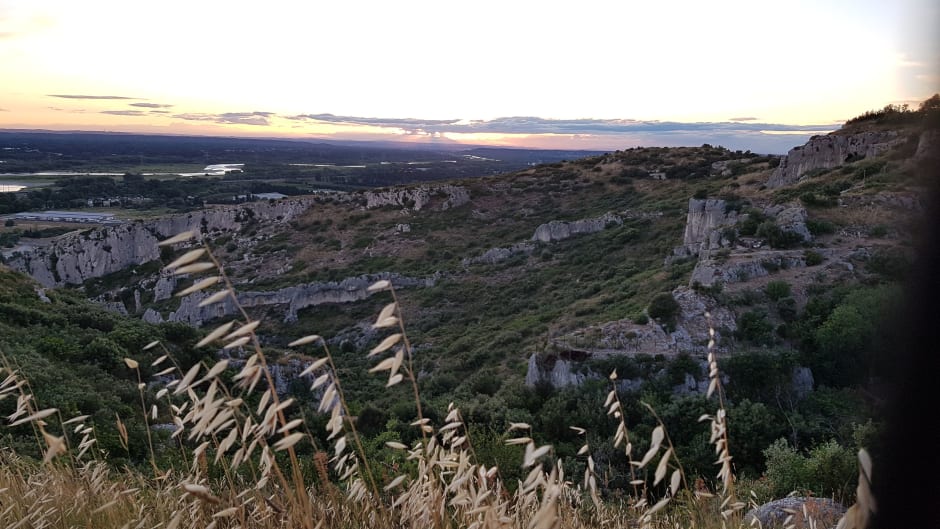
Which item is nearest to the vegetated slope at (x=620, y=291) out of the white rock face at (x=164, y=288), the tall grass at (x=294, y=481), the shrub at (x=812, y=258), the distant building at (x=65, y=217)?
the shrub at (x=812, y=258)

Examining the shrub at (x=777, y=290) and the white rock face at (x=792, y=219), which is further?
the white rock face at (x=792, y=219)

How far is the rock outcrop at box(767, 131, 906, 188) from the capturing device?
25.6m

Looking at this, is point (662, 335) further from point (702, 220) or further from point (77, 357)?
point (702, 220)

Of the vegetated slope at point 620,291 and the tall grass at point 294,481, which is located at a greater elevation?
the tall grass at point 294,481

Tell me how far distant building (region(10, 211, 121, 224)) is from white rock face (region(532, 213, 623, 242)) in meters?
53.2

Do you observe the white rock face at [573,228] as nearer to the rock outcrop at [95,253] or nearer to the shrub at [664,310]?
the shrub at [664,310]

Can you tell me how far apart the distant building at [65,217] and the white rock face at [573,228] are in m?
53.2

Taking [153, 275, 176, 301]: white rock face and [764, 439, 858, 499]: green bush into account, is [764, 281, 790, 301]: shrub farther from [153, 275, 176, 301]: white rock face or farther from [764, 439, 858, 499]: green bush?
[153, 275, 176, 301]: white rock face

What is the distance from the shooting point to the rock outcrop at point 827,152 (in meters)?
25.6

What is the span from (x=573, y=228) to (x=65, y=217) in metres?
65.4

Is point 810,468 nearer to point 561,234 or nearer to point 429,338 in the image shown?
point 429,338

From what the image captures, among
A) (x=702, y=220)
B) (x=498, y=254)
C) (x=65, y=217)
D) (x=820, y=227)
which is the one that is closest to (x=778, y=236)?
(x=820, y=227)

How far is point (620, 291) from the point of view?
64.9 ft

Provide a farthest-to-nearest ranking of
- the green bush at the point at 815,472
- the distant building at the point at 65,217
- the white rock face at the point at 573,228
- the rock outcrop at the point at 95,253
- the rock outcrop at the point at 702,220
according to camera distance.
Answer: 1. the distant building at the point at 65,217
2. the rock outcrop at the point at 95,253
3. the white rock face at the point at 573,228
4. the rock outcrop at the point at 702,220
5. the green bush at the point at 815,472
